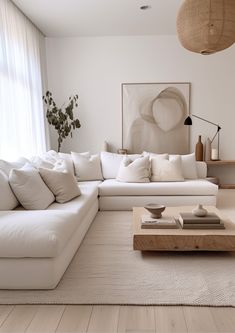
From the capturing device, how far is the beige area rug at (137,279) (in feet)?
6.28

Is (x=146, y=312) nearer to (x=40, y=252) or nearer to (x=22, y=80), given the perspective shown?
(x=40, y=252)

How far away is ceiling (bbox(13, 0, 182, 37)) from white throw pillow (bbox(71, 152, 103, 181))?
2.17m

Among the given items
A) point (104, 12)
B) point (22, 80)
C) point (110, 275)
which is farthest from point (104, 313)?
Result: point (104, 12)

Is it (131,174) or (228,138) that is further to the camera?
(228,138)

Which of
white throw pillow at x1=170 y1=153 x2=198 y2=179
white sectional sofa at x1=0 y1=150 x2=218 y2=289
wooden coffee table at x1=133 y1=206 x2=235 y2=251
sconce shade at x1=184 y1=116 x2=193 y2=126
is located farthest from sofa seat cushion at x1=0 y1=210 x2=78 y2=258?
sconce shade at x1=184 y1=116 x2=193 y2=126

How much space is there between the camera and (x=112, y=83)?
18.2 feet

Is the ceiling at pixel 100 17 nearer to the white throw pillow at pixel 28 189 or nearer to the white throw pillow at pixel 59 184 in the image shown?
the white throw pillow at pixel 59 184

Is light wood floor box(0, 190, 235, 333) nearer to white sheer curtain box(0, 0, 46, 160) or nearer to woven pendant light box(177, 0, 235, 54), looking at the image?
woven pendant light box(177, 0, 235, 54)

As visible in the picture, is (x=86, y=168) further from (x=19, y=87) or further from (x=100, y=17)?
(x=100, y=17)

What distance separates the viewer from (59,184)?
A: 10.2 feet

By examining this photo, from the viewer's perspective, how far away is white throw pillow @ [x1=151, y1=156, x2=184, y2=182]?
4.26 metres

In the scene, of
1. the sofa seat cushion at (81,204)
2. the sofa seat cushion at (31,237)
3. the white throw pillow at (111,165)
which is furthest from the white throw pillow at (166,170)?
the sofa seat cushion at (31,237)

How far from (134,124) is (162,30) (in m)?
1.74

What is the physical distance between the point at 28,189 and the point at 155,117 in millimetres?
3422
